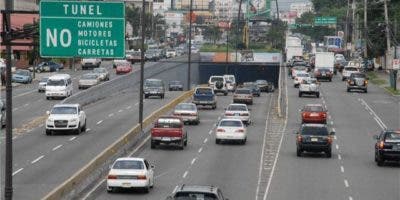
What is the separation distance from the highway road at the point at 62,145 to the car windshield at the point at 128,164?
7.84 feet

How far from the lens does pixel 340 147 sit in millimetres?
52062

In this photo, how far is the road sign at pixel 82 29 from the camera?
2900 centimetres

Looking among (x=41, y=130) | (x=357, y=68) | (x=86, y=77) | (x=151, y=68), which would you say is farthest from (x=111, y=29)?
(x=151, y=68)

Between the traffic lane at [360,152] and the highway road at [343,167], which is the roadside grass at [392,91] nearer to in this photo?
the traffic lane at [360,152]

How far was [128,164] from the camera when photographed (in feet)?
113

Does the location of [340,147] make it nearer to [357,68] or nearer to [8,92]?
[8,92]

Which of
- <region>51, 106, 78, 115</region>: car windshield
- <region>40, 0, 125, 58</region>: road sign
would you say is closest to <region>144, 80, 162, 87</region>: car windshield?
<region>51, 106, 78, 115</region>: car windshield

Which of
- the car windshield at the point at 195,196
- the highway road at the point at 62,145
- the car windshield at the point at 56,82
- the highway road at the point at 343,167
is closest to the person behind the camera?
the car windshield at the point at 195,196

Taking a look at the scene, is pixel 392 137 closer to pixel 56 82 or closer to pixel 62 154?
pixel 62 154

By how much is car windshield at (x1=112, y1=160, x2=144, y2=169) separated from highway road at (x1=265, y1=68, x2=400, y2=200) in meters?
4.48

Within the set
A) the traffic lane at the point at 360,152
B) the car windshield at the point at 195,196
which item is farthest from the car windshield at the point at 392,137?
the car windshield at the point at 195,196

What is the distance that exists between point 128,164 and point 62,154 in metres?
11.6

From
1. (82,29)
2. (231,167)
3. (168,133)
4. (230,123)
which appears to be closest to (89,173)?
(231,167)

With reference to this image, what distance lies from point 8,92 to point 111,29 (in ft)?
18.3
